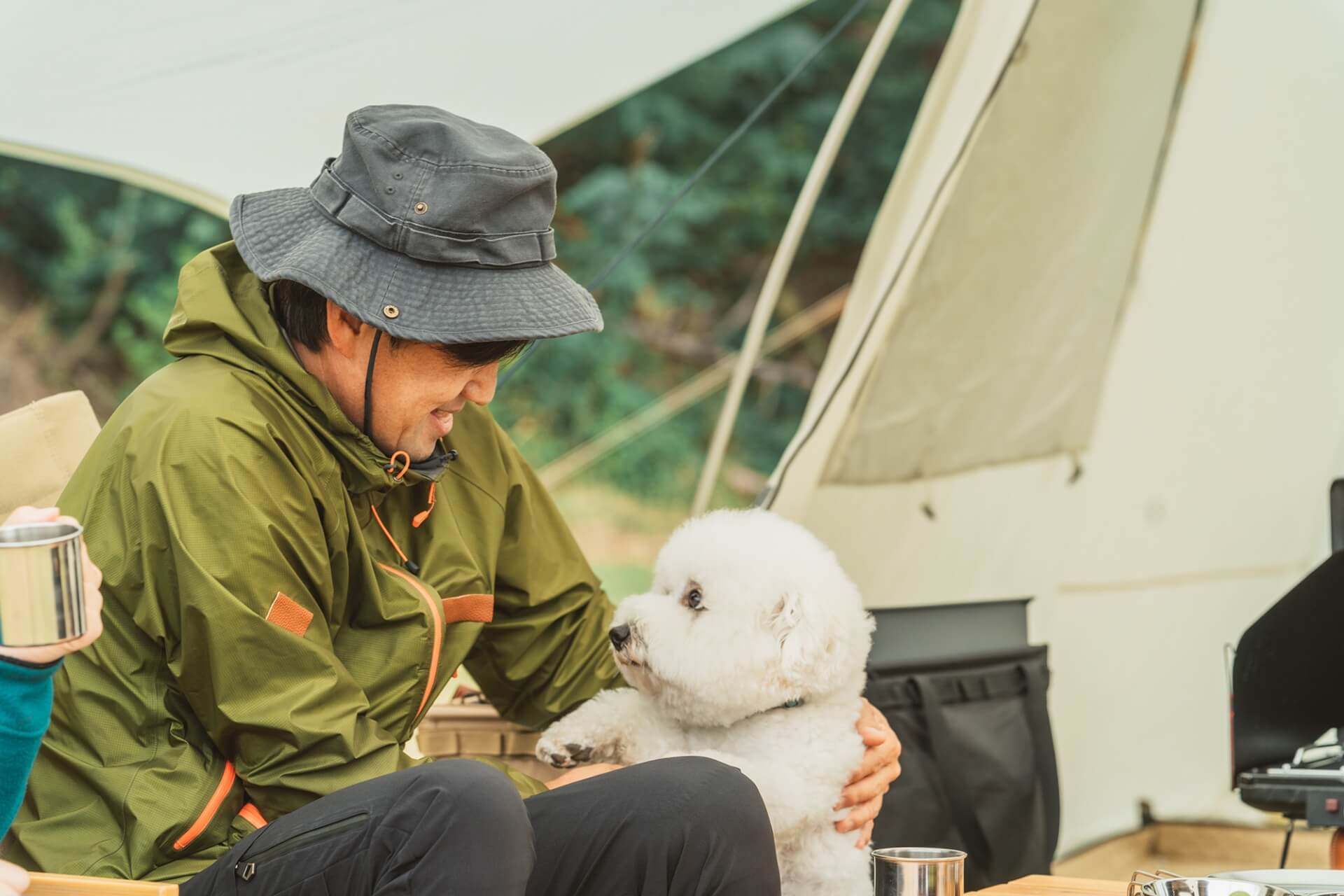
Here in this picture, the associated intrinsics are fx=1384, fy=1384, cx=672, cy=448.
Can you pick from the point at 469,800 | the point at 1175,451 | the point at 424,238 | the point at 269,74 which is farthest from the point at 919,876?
the point at 1175,451

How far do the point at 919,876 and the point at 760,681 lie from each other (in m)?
0.36

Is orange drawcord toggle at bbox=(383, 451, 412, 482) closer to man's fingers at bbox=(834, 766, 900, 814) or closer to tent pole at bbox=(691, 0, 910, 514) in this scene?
man's fingers at bbox=(834, 766, 900, 814)

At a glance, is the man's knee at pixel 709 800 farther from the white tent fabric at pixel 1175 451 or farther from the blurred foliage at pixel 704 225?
the blurred foliage at pixel 704 225

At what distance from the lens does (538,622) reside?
1879 millimetres

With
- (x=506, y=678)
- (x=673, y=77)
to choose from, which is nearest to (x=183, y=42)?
(x=506, y=678)

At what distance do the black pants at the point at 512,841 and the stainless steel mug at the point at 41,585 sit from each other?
0.31 m

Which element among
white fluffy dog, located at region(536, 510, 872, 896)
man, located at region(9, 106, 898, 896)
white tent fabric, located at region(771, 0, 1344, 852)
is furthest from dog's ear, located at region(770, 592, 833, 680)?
white tent fabric, located at region(771, 0, 1344, 852)

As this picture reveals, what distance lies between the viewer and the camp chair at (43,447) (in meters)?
1.64

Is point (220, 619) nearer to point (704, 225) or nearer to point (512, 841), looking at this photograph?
point (512, 841)

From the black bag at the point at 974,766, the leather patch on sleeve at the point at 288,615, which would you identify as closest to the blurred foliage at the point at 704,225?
the black bag at the point at 974,766

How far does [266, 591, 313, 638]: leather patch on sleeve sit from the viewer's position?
134 cm

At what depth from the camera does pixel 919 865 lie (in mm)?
1364

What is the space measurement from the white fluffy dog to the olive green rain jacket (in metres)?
0.30

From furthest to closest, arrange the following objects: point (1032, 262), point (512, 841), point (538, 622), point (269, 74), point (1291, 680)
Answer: point (1032, 262)
point (1291, 680)
point (269, 74)
point (538, 622)
point (512, 841)
